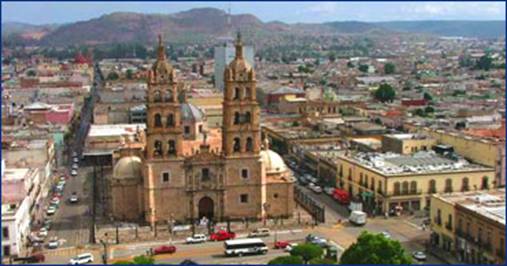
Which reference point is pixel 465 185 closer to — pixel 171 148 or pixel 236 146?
pixel 236 146

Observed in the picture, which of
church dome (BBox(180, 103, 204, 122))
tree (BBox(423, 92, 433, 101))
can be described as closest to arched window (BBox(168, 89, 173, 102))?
church dome (BBox(180, 103, 204, 122))

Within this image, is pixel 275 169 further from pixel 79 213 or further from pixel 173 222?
pixel 79 213

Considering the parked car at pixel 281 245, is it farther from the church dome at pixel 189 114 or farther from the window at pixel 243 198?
the church dome at pixel 189 114

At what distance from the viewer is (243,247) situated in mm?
34281

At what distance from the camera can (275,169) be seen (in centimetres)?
4219

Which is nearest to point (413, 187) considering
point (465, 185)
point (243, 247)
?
point (465, 185)

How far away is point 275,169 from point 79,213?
11.5 metres

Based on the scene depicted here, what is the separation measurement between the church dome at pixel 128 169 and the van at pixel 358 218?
11.3 metres

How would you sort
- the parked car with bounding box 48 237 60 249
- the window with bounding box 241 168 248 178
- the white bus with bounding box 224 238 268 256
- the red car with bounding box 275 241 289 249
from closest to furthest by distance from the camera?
the white bus with bounding box 224 238 268 256 < the red car with bounding box 275 241 289 249 < the parked car with bounding box 48 237 60 249 < the window with bounding box 241 168 248 178

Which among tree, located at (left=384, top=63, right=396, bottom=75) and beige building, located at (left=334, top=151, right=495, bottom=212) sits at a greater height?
tree, located at (left=384, top=63, right=396, bottom=75)

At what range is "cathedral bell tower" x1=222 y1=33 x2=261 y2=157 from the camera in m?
39.5

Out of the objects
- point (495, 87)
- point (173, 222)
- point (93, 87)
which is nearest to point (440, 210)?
point (173, 222)

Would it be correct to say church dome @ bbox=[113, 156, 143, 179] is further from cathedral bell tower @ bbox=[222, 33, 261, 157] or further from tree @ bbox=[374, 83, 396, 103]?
tree @ bbox=[374, 83, 396, 103]

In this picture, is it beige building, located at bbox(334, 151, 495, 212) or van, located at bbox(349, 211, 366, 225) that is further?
beige building, located at bbox(334, 151, 495, 212)
